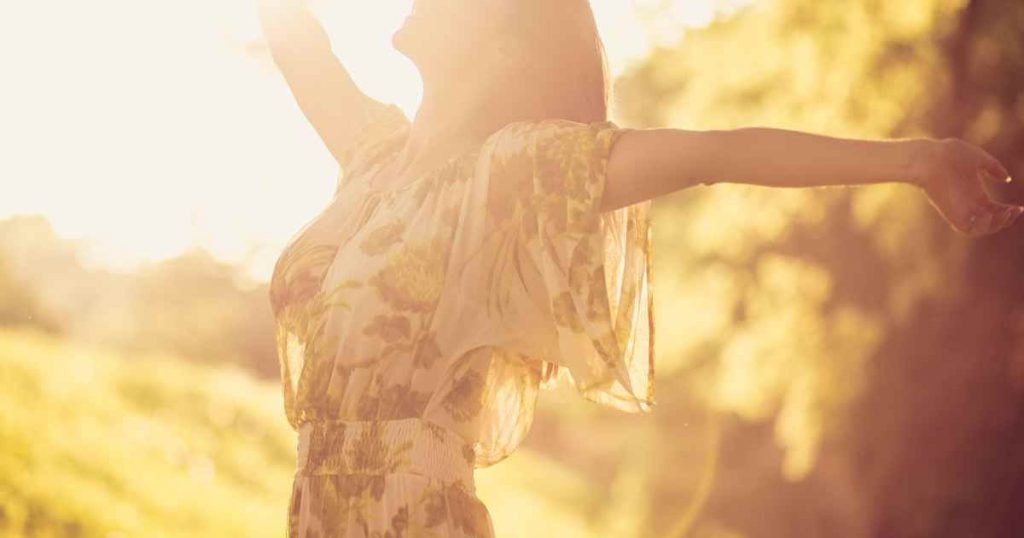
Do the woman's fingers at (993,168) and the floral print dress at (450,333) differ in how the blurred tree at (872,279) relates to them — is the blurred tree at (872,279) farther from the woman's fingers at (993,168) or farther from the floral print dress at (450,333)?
the woman's fingers at (993,168)

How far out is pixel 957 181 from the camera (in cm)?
182

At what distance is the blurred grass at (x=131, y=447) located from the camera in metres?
8.62

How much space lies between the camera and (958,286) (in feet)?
37.3

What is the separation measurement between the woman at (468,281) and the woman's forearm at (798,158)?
0.28 ft

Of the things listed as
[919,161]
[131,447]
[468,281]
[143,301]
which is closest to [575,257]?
[468,281]

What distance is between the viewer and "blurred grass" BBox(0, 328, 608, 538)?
8.62m

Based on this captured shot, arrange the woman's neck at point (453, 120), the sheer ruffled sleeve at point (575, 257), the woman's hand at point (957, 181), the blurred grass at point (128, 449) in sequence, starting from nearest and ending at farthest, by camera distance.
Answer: the woman's hand at point (957, 181) < the sheer ruffled sleeve at point (575, 257) < the woman's neck at point (453, 120) < the blurred grass at point (128, 449)

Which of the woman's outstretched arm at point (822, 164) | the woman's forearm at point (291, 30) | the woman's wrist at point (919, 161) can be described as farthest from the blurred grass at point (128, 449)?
the woman's wrist at point (919, 161)

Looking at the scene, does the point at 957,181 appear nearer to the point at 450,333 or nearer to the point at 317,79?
the point at 450,333

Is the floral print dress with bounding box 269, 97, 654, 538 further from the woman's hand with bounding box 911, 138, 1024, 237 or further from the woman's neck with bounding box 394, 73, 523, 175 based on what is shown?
the woman's hand with bounding box 911, 138, 1024, 237

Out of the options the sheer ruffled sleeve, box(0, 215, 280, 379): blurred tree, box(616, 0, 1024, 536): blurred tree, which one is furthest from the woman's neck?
box(0, 215, 280, 379): blurred tree

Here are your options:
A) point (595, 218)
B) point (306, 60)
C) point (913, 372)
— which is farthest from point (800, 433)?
point (595, 218)

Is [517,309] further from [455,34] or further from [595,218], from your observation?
[455,34]

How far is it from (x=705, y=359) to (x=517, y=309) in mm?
14281
